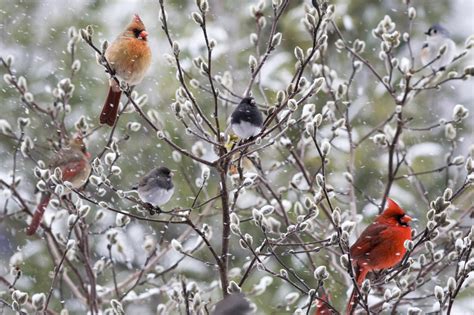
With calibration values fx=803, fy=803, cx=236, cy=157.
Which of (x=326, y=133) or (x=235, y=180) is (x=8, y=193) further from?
(x=326, y=133)

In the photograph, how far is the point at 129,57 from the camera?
2857mm

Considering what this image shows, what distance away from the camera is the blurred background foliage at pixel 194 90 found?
619 cm

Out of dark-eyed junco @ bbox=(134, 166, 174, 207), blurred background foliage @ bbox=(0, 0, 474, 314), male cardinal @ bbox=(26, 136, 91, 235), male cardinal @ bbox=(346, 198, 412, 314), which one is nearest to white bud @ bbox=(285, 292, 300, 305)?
male cardinal @ bbox=(346, 198, 412, 314)

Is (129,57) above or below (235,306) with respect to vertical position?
above

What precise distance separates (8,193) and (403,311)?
3.14 meters

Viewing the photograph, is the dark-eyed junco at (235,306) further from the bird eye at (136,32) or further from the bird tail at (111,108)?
the bird eye at (136,32)

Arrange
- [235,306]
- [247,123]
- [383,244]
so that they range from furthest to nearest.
Result: [383,244] → [247,123] → [235,306]

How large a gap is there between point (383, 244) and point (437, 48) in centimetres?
167

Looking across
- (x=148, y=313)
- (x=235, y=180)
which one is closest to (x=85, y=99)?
(x=148, y=313)

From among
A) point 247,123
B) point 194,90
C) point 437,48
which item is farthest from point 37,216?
point 194,90

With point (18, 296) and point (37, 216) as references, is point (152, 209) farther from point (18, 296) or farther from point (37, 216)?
point (37, 216)

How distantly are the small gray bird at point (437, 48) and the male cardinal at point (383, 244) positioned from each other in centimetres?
110

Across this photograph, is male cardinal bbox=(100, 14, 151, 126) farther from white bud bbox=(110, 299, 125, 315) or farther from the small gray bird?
the small gray bird

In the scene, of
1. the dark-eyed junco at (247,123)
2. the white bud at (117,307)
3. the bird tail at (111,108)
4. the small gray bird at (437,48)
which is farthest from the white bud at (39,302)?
the small gray bird at (437,48)
